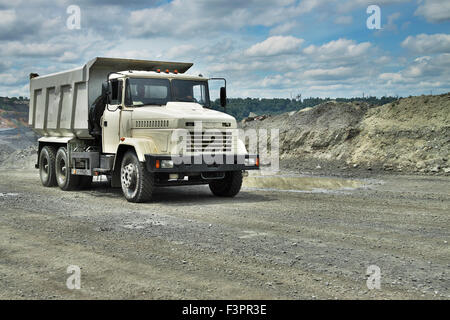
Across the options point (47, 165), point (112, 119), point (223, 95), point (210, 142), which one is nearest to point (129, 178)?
point (112, 119)

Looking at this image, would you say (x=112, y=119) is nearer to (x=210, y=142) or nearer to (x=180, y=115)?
(x=180, y=115)

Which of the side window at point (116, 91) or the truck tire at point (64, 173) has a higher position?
the side window at point (116, 91)

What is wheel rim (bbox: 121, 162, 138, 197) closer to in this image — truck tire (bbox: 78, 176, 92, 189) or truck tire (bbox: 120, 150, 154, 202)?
truck tire (bbox: 120, 150, 154, 202)

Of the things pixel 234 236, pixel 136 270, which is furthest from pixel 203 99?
pixel 136 270

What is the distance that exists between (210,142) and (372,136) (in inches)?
521

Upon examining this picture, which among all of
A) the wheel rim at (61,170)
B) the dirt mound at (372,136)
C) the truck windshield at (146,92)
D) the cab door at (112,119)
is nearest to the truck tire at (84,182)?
the wheel rim at (61,170)

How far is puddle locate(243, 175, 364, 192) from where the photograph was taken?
52.2ft

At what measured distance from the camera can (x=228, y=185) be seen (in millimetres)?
13461

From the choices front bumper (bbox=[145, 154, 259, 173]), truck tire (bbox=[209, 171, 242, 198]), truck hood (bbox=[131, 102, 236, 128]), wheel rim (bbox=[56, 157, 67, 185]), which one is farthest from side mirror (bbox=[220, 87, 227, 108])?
wheel rim (bbox=[56, 157, 67, 185])

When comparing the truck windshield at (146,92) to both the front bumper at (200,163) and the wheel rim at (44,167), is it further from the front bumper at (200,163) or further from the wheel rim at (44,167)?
the wheel rim at (44,167)

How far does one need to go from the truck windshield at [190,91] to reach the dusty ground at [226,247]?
2510mm

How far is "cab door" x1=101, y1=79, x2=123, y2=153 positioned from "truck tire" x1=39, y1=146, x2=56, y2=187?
325 cm

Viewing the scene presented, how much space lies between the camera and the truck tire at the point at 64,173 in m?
15.1

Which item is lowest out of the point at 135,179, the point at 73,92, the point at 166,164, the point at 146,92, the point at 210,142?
the point at 135,179
